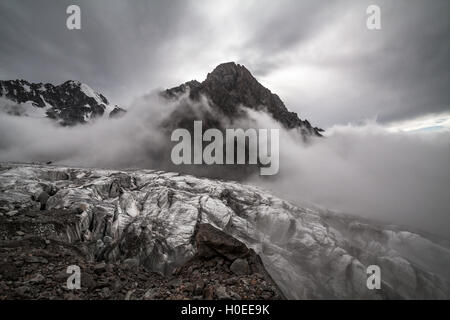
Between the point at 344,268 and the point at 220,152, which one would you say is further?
the point at 220,152

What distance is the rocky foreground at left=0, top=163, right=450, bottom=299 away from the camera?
11.2 metres

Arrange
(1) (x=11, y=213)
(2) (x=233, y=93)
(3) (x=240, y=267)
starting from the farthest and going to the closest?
(2) (x=233, y=93) → (1) (x=11, y=213) → (3) (x=240, y=267)

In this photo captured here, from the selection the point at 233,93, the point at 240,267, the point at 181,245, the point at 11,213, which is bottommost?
the point at 181,245

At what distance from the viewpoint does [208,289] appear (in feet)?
34.1

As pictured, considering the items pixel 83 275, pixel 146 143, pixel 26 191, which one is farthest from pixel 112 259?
pixel 146 143

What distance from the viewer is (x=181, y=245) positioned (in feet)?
128

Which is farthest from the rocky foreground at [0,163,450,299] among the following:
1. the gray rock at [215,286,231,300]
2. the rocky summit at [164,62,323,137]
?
the rocky summit at [164,62,323,137]

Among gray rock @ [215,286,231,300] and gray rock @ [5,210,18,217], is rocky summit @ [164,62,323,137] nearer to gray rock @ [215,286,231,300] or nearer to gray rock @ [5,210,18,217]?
gray rock @ [5,210,18,217]

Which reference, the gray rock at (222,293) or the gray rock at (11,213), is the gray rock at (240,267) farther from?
the gray rock at (11,213)

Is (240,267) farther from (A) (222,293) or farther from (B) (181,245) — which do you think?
(B) (181,245)

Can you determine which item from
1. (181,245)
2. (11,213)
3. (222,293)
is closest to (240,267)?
(222,293)

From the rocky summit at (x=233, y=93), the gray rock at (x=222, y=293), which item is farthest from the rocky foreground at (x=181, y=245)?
the rocky summit at (x=233, y=93)
